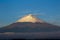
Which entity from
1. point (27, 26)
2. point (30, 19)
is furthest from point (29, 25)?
point (30, 19)

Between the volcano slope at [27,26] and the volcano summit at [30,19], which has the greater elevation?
the volcano summit at [30,19]

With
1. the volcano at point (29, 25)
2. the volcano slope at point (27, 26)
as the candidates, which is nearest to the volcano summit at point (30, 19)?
the volcano at point (29, 25)

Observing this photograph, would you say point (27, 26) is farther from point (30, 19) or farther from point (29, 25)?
point (30, 19)

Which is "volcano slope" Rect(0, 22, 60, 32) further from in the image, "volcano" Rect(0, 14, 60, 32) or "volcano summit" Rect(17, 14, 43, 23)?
"volcano summit" Rect(17, 14, 43, 23)

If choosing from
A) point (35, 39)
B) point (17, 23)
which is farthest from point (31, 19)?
point (35, 39)

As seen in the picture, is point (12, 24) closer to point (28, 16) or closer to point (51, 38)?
point (28, 16)

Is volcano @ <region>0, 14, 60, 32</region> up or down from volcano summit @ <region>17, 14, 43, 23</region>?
down

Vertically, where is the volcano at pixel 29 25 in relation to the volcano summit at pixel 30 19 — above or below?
below

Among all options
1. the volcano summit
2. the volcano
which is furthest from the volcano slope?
the volcano summit

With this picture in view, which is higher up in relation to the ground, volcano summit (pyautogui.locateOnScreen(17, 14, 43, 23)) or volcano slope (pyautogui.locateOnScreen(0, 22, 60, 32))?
volcano summit (pyautogui.locateOnScreen(17, 14, 43, 23))

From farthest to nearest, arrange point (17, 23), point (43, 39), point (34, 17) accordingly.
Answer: point (34, 17) < point (17, 23) < point (43, 39)

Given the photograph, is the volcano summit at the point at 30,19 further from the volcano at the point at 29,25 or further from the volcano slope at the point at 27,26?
the volcano slope at the point at 27,26
